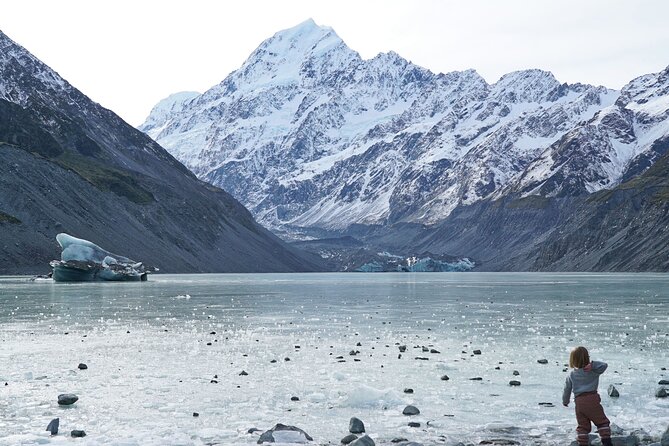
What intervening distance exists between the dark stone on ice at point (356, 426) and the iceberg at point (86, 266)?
133m

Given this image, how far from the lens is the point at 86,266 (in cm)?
14738

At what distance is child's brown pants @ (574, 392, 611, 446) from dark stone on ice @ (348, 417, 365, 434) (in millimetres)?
5390

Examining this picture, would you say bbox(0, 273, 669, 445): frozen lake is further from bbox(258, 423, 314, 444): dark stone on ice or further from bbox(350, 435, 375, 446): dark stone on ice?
bbox(350, 435, 375, 446): dark stone on ice

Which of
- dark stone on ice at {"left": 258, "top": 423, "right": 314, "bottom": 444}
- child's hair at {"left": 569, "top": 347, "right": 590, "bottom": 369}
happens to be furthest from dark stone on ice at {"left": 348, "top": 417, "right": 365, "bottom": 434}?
child's hair at {"left": 569, "top": 347, "right": 590, "bottom": 369}

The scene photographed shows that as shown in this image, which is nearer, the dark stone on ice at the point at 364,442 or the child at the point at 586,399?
the child at the point at 586,399

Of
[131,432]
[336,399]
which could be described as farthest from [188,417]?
[336,399]

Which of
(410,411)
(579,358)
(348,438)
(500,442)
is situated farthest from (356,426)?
(579,358)

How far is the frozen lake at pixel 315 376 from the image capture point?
20.6 metres

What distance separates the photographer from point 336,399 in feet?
79.9

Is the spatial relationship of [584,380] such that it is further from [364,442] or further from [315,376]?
[315,376]

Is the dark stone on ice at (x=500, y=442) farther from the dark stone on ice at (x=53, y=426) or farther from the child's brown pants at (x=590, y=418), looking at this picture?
the dark stone on ice at (x=53, y=426)

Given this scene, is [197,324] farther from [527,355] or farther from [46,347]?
[527,355]

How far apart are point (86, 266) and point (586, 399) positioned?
139482 mm

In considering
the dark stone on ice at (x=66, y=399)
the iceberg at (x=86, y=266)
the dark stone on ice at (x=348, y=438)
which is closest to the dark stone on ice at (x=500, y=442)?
the dark stone on ice at (x=348, y=438)
